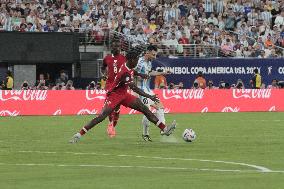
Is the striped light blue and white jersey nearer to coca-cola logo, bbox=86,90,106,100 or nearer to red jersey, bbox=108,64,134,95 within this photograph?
red jersey, bbox=108,64,134,95

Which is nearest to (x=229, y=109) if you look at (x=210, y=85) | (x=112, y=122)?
(x=210, y=85)

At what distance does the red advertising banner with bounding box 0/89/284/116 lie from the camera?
40.0 meters

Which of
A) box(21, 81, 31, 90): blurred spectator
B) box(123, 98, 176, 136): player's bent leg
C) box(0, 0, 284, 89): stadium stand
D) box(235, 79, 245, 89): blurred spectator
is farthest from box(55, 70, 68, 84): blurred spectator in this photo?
box(123, 98, 176, 136): player's bent leg

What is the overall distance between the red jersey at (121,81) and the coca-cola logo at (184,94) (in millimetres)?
19147

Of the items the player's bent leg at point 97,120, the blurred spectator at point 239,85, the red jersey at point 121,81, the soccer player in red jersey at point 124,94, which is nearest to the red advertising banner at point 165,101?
the blurred spectator at point 239,85

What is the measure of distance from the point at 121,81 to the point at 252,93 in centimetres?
2175

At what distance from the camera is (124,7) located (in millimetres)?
48375

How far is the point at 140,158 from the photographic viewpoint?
19453 millimetres

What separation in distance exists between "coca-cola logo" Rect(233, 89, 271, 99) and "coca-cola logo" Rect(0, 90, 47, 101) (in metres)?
8.81

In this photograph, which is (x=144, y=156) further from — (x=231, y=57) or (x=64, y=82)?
(x=231, y=57)

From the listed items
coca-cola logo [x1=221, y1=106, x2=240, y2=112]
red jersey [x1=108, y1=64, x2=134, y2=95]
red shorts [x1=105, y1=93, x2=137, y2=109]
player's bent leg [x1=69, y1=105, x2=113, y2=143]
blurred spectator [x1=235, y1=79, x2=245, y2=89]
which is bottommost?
coca-cola logo [x1=221, y1=106, x2=240, y2=112]

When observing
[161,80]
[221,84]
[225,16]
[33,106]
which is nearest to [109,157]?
[33,106]

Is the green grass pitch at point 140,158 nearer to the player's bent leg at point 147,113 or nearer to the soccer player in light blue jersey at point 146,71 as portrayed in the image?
the player's bent leg at point 147,113

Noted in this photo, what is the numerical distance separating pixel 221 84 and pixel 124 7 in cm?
599
